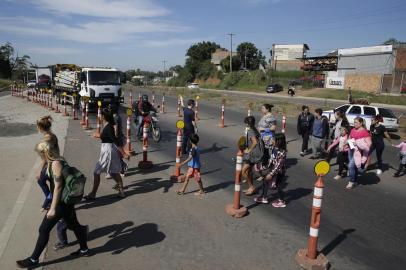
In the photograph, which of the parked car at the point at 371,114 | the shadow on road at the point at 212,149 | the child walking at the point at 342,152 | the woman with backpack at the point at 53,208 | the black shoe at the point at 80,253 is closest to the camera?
the woman with backpack at the point at 53,208

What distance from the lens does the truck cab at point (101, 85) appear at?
22844 millimetres

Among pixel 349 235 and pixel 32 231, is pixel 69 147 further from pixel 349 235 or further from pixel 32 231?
pixel 349 235

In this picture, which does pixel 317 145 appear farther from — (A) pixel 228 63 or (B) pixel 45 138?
(A) pixel 228 63

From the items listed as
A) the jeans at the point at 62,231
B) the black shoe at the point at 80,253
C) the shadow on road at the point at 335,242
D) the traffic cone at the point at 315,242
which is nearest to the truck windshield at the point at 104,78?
the jeans at the point at 62,231

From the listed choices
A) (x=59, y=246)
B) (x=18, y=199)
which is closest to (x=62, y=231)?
(x=59, y=246)

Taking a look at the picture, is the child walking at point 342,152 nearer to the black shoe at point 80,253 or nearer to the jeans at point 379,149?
the jeans at point 379,149

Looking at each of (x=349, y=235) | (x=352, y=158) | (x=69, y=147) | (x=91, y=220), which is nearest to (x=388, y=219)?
(x=349, y=235)

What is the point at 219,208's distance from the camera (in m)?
7.12

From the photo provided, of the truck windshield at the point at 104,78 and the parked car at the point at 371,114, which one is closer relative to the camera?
the parked car at the point at 371,114

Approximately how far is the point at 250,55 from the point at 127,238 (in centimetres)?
9686

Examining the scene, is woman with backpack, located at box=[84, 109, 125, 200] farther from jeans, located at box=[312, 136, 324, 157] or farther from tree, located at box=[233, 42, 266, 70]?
tree, located at box=[233, 42, 266, 70]

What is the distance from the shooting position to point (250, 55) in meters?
99.0

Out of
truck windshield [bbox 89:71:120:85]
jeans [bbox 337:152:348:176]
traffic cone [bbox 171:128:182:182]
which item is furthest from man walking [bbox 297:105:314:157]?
truck windshield [bbox 89:71:120:85]

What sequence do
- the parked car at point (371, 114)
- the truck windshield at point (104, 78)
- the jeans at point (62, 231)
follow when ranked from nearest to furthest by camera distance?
the jeans at point (62, 231) → the parked car at point (371, 114) → the truck windshield at point (104, 78)
